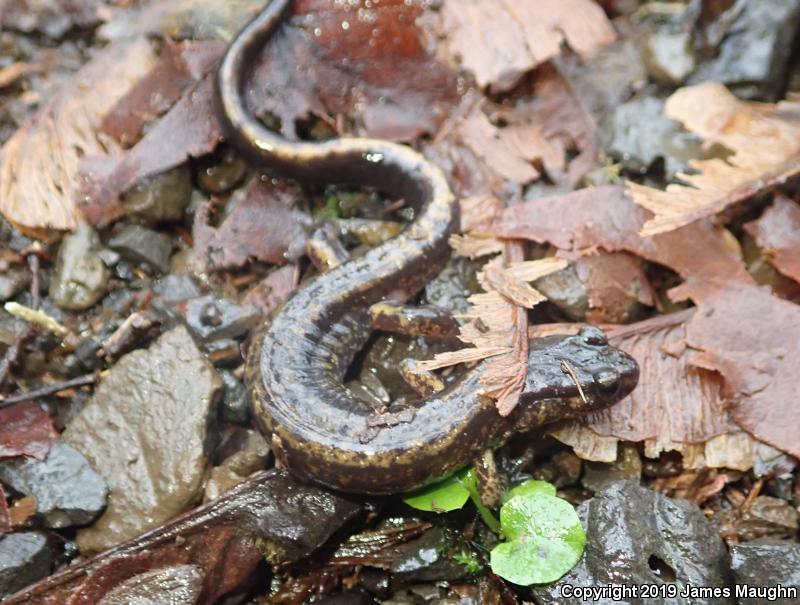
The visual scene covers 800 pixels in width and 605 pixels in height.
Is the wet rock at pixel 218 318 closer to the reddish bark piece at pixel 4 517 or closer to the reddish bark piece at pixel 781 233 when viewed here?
the reddish bark piece at pixel 4 517

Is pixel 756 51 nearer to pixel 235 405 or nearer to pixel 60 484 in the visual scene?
pixel 235 405

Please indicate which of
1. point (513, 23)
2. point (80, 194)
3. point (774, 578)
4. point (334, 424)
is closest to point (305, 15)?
point (513, 23)

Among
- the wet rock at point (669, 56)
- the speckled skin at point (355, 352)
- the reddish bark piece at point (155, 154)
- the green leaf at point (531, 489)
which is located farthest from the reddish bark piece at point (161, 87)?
the green leaf at point (531, 489)

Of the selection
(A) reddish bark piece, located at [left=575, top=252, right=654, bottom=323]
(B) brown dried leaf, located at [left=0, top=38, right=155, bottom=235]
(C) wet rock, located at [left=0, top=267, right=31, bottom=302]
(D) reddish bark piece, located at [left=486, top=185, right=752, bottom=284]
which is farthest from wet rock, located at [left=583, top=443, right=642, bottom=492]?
(C) wet rock, located at [left=0, top=267, right=31, bottom=302]

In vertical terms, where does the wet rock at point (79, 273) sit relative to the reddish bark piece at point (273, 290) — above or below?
above

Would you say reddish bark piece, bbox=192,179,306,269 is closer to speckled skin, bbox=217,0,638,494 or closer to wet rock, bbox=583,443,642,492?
speckled skin, bbox=217,0,638,494

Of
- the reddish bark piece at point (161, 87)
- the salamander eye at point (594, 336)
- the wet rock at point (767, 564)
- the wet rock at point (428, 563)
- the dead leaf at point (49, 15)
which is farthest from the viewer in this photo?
the dead leaf at point (49, 15)

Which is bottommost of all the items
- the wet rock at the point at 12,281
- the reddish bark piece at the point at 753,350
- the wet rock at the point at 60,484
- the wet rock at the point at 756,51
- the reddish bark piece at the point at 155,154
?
the reddish bark piece at the point at 753,350

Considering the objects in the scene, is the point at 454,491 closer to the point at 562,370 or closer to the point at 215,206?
the point at 562,370
